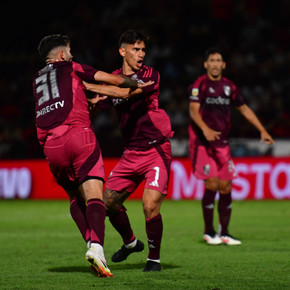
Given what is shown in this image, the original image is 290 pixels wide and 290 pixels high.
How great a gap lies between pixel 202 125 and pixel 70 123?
286 centimetres

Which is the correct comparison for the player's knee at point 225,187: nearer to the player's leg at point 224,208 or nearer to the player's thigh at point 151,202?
the player's leg at point 224,208

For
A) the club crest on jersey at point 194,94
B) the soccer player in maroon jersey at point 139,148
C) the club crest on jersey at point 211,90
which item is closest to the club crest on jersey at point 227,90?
the club crest on jersey at point 211,90

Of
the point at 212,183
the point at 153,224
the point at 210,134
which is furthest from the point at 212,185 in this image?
the point at 153,224

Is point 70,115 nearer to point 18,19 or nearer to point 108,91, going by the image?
point 108,91

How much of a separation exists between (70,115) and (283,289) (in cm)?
219

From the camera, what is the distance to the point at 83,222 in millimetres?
6230

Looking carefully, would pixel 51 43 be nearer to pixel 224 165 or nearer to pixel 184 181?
pixel 224 165

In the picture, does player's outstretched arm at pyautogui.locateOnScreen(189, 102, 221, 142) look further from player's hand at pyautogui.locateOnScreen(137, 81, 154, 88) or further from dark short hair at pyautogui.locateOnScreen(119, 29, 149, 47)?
player's hand at pyautogui.locateOnScreen(137, 81, 154, 88)

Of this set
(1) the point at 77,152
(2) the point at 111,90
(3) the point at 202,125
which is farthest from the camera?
(3) the point at 202,125

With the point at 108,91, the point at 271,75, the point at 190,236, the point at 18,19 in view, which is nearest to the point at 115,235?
the point at 190,236

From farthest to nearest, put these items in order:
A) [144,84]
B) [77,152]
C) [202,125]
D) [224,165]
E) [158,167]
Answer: [224,165] < [202,125] < [158,167] < [144,84] < [77,152]

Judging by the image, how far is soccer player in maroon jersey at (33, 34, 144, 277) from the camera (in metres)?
5.76

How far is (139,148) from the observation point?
660 centimetres

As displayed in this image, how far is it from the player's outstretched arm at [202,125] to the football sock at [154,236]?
2189 mm
